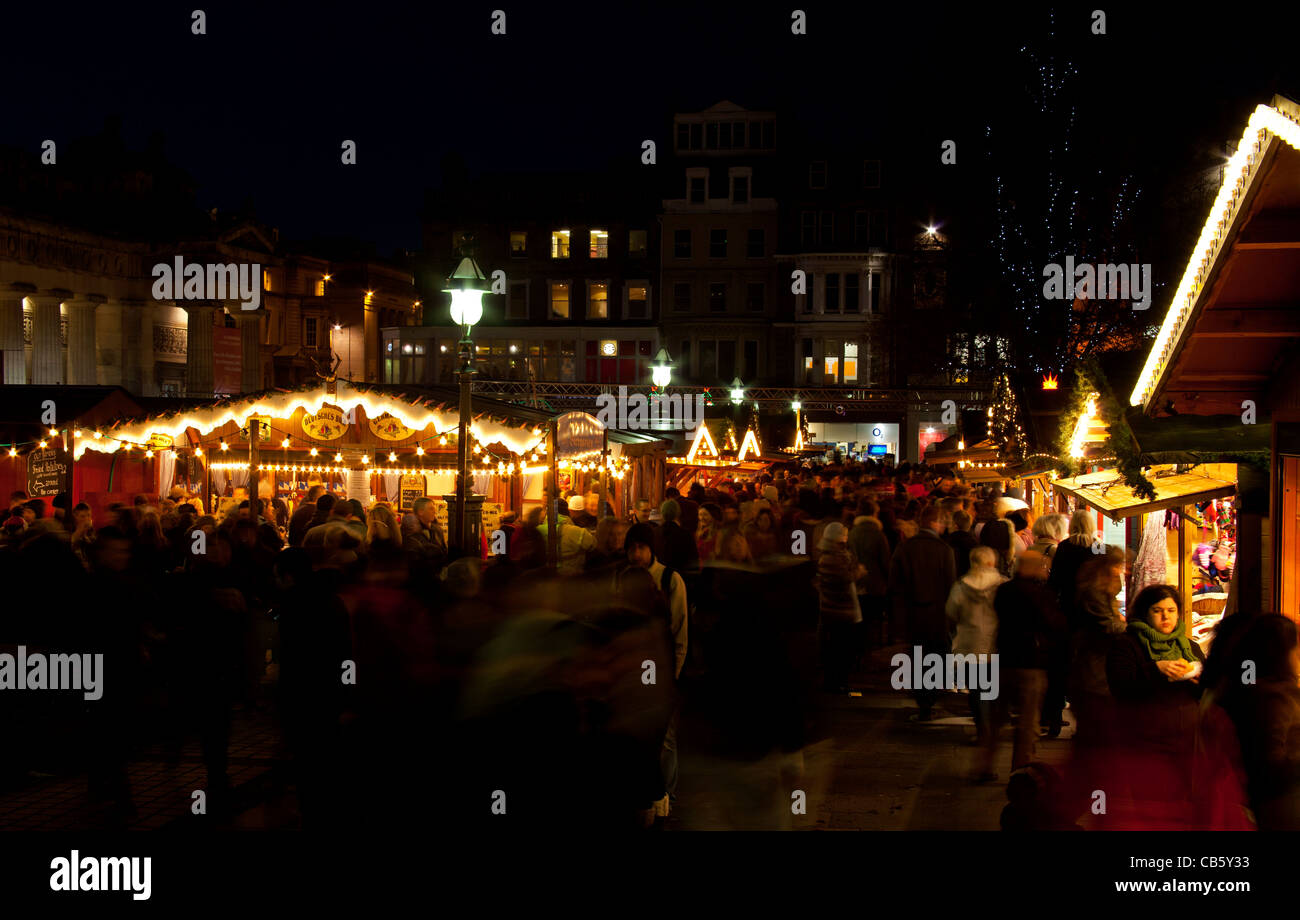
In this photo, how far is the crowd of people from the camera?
14.8 ft

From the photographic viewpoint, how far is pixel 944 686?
32.4 feet

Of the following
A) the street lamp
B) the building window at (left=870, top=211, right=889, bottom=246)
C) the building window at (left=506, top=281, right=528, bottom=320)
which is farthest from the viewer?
the building window at (left=506, top=281, right=528, bottom=320)

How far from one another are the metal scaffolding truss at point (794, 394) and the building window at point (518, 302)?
19.4 ft

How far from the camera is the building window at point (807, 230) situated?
5044 centimetres

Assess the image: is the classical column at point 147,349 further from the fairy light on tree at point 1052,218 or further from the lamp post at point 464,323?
the lamp post at point 464,323

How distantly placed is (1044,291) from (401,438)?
690 inches

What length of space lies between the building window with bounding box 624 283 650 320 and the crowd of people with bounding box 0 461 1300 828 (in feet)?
139

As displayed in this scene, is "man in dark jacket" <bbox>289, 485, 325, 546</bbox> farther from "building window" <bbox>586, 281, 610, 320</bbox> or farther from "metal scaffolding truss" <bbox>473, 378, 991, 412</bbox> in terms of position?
"building window" <bbox>586, 281, 610, 320</bbox>

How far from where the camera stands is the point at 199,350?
167 ft

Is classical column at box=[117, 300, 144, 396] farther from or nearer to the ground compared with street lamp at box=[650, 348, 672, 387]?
farther from the ground

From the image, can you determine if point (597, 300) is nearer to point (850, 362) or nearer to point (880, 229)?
point (850, 362)

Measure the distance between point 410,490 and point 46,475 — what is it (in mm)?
5562

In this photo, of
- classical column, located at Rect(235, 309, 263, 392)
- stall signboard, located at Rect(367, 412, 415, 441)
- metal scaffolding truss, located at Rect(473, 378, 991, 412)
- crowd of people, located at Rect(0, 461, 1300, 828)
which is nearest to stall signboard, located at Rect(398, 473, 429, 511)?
stall signboard, located at Rect(367, 412, 415, 441)

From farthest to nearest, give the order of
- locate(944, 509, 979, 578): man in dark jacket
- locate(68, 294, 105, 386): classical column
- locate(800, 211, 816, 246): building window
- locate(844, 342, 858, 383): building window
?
1. locate(800, 211, 816, 246): building window
2. locate(844, 342, 858, 383): building window
3. locate(68, 294, 105, 386): classical column
4. locate(944, 509, 979, 578): man in dark jacket
